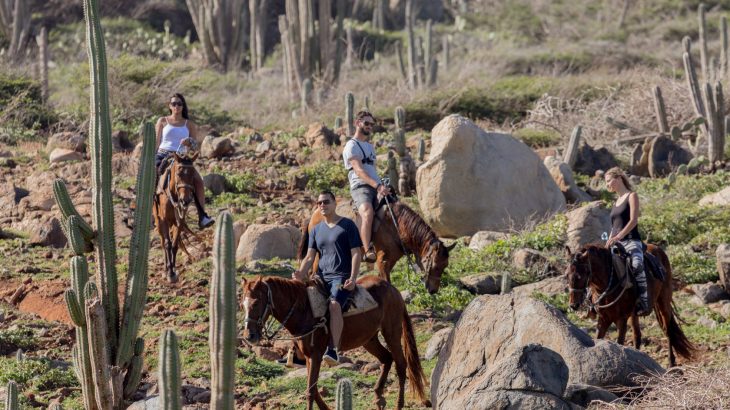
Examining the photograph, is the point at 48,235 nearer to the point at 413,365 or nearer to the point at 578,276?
the point at 413,365

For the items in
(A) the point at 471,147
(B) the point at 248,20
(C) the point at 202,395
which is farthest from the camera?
(B) the point at 248,20

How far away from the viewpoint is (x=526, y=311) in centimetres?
1049

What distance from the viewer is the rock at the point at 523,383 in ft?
30.5

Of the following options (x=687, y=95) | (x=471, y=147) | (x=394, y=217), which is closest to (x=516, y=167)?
(x=471, y=147)

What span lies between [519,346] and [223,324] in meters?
3.28

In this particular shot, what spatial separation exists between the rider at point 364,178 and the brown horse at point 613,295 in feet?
8.59

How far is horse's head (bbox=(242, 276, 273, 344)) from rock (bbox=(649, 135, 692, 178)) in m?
12.9

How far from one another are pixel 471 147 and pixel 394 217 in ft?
13.5

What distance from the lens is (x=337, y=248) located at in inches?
421

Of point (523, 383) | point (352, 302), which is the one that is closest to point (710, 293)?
point (352, 302)

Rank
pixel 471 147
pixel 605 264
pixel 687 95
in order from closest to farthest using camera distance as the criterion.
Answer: pixel 605 264, pixel 471 147, pixel 687 95

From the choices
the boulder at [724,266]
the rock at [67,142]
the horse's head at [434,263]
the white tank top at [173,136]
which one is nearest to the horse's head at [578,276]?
the horse's head at [434,263]

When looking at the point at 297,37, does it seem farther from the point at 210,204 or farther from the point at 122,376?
the point at 122,376

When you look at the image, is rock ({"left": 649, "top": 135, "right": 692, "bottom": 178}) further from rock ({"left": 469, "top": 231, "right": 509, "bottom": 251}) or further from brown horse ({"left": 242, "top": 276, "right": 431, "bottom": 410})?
brown horse ({"left": 242, "top": 276, "right": 431, "bottom": 410})
